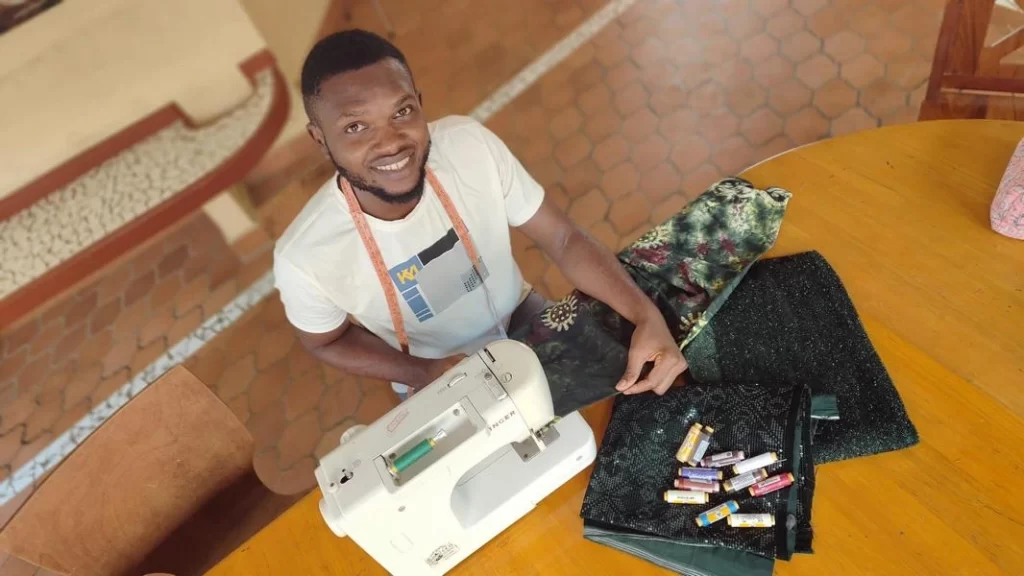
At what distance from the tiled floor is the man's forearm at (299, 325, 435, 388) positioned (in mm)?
964

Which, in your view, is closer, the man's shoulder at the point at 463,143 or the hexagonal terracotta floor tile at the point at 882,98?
the man's shoulder at the point at 463,143

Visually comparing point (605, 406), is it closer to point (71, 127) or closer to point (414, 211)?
point (414, 211)

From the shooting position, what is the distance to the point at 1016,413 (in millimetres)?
1154

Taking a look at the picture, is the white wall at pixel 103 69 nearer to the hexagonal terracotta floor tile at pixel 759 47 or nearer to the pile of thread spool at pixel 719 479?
the hexagonal terracotta floor tile at pixel 759 47

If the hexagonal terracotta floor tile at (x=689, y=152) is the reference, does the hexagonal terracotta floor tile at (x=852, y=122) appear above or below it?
below

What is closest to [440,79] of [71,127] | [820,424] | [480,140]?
[71,127]

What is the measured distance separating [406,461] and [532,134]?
242 centimetres

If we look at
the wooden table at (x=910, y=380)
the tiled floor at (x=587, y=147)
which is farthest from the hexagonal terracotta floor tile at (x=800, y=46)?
the wooden table at (x=910, y=380)

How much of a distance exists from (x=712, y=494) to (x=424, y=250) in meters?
0.77

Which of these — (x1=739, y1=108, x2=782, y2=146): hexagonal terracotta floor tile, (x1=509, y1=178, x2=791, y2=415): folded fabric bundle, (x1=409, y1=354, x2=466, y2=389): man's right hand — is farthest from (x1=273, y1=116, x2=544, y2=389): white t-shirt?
(x1=739, y1=108, x2=782, y2=146): hexagonal terracotta floor tile

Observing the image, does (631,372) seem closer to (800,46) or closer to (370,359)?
(370,359)

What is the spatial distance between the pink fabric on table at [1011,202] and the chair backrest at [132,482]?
5.40 ft

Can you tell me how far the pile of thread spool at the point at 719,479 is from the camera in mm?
1114

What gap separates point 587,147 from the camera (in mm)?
3082
